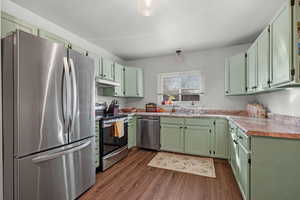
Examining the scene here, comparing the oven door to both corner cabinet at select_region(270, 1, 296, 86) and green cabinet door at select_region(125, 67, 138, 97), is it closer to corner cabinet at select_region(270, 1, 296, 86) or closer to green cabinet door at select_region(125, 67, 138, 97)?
green cabinet door at select_region(125, 67, 138, 97)

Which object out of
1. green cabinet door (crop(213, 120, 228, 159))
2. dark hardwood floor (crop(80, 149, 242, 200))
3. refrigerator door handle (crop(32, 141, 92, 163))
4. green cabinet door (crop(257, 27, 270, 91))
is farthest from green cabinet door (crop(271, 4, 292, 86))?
refrigerator door handle (crop(32, 141, 92, 163))

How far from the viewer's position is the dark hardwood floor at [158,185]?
1786 mm

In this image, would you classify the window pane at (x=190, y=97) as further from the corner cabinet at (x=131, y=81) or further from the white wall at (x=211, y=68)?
the corner cabinet at (x=131, y=81)

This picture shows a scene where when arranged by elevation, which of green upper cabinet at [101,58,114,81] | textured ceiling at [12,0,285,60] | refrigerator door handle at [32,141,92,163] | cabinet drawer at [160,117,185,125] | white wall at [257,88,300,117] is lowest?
refrigerator door handle at [32,141,92,163]

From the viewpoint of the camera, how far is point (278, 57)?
4.87 ft

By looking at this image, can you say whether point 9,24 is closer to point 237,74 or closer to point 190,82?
point 190,82

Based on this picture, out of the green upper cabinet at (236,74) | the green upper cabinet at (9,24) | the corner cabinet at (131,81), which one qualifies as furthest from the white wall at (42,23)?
the green upper cabinet at (236,74)

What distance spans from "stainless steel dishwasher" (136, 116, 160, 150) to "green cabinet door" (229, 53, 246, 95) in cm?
186

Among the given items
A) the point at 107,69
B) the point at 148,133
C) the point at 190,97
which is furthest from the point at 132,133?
the point at 190,97

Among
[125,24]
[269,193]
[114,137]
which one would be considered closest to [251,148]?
[269,193]

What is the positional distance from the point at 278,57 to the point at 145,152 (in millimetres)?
2977

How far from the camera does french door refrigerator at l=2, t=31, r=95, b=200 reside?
1.23 meters

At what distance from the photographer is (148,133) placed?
3.45 m

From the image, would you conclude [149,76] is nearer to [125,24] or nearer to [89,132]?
[125,24]
